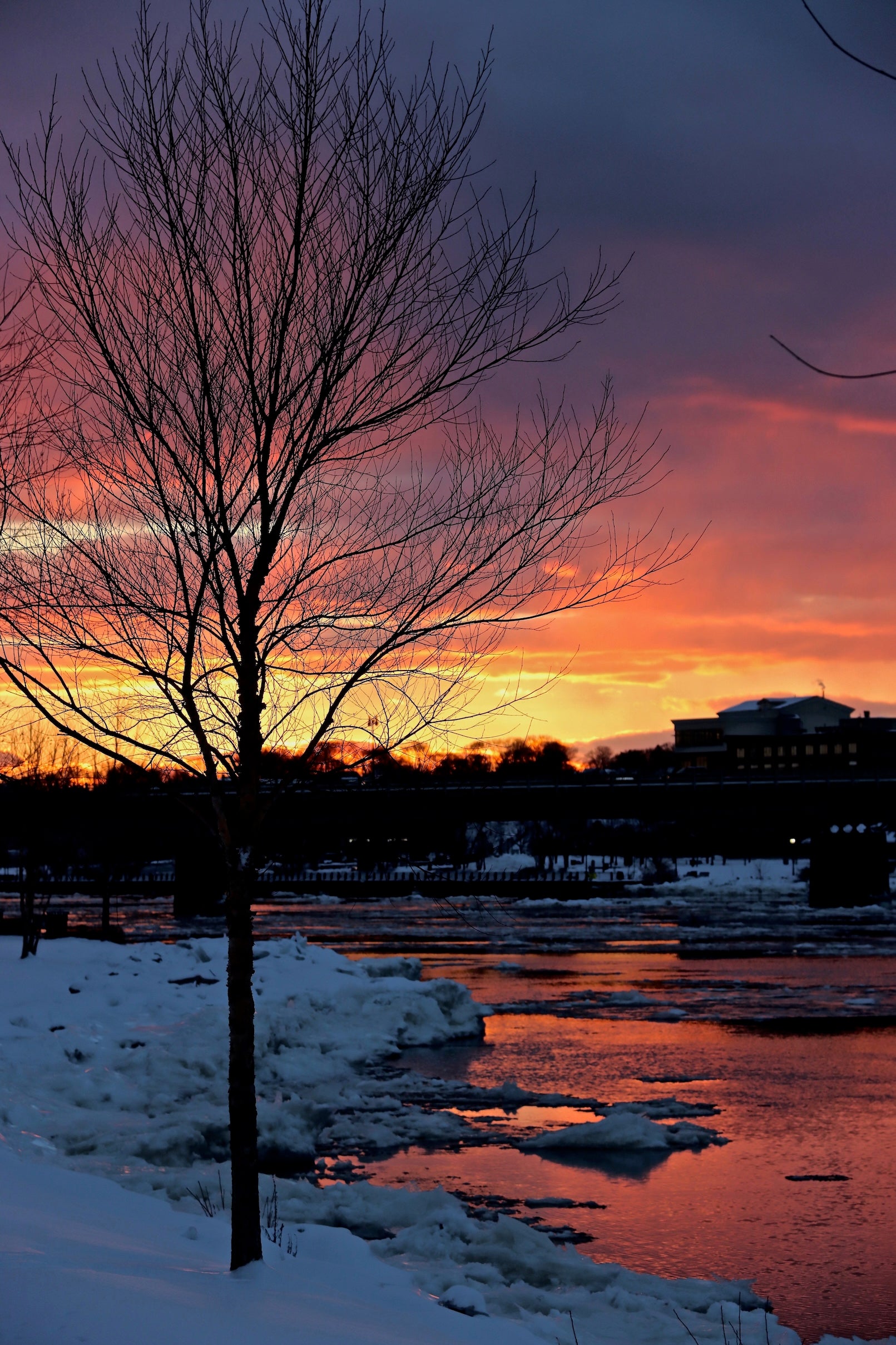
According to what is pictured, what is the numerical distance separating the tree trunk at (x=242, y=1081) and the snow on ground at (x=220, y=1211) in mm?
264

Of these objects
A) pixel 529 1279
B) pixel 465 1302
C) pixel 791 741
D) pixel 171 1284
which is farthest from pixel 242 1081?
pixel 791 741

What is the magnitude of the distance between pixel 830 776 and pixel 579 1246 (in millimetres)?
68657

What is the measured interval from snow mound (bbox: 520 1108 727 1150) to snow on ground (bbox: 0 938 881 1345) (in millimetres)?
156

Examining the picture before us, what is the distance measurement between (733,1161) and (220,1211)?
7.17 m

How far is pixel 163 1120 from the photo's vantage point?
643 inches

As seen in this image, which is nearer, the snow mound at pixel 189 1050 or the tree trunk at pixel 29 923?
the snow mound at pixel 189 1050

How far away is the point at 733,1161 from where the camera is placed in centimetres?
1600

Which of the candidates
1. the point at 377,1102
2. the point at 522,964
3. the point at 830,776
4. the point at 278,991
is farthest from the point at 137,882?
the point at 377,1102

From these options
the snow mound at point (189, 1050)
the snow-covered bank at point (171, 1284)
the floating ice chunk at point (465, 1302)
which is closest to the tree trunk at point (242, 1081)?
the snow-covered bank at point (171, 1284)

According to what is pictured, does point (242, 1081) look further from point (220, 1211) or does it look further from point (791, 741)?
point (791, 741)

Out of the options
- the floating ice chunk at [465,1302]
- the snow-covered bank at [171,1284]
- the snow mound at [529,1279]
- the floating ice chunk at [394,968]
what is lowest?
the snow mound at [529,1279]

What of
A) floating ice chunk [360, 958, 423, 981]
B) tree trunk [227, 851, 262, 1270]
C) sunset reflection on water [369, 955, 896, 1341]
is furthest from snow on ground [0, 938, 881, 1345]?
floating ice chunk [360, 958, 423, 981]

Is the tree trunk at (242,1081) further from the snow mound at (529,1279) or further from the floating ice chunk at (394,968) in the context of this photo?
the floating ice chunk at (394,968)

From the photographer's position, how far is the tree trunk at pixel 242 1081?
8.09 meters
